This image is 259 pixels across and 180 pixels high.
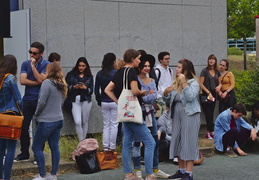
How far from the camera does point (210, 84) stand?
1084 centimetres

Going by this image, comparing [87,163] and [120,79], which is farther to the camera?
[87,163]

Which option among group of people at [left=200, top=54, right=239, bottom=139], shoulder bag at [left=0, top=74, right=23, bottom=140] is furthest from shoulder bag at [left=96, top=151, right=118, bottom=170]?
group of people at [left=200, top=54, right=239, bottom=139]

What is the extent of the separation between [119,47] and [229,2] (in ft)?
80.9

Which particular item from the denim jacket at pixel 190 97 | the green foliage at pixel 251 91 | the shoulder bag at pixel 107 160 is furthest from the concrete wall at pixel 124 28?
the denim jacket at pixel 190 97

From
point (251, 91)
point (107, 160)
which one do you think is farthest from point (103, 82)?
point (251, 91)

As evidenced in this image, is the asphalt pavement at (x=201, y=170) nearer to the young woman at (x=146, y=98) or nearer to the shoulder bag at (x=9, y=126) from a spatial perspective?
the young woman at (x=146, y=98)

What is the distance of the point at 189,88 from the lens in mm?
6816

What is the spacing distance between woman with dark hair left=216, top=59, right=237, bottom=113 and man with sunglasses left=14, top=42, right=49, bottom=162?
15.1ft

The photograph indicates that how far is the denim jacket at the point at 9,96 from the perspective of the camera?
6.43 metres

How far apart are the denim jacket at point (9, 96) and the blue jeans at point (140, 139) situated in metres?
1.55

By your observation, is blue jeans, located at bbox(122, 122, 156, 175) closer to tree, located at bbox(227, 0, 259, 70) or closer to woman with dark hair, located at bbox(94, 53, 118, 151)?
woman with dark hair, located at bbox(94, 53, 118, 151)

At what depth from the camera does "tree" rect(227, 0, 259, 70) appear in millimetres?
33062

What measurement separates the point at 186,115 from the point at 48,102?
1968mm

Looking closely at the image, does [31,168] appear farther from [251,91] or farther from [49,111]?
[251,91]
